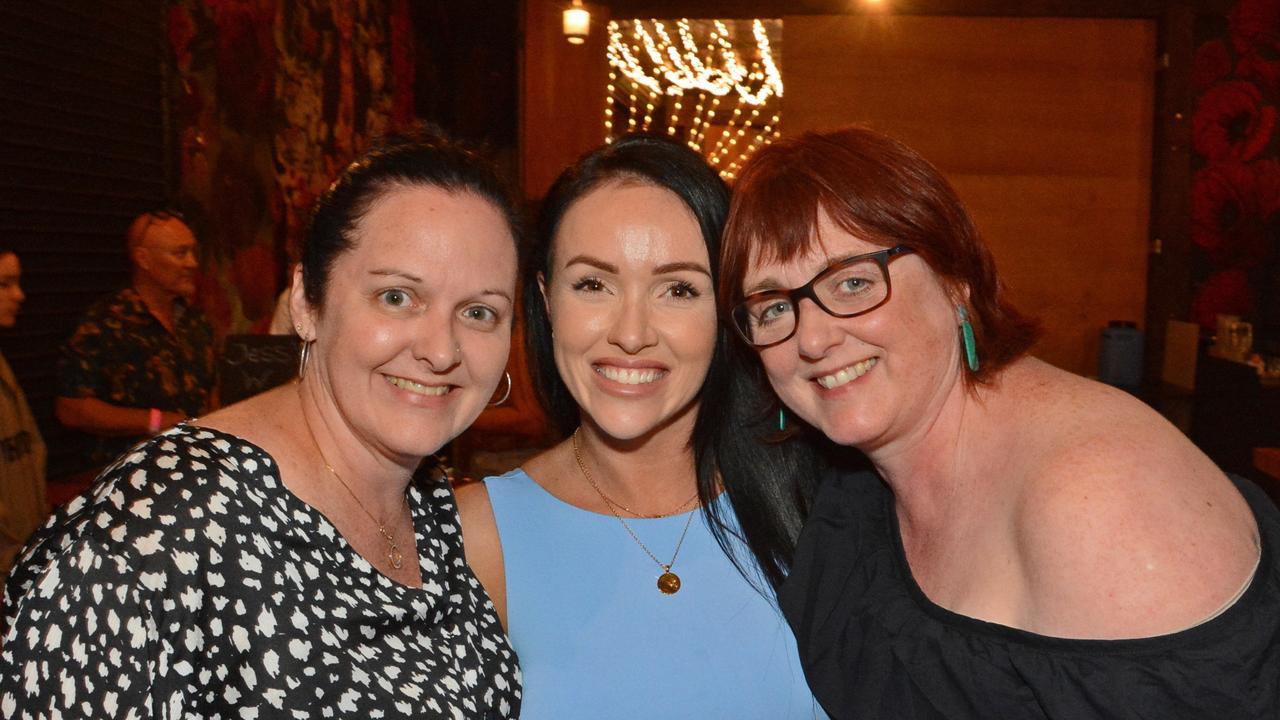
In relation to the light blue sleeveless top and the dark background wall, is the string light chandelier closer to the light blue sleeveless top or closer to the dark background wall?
the dark background wall

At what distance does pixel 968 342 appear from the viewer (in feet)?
5.26

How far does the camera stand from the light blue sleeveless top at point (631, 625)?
1.83m

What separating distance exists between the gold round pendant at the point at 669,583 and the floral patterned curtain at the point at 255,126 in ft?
7.19

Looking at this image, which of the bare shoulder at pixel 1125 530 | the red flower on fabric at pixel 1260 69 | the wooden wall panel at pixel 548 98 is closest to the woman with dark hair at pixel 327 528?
the bare shoulder at pixel 1125 530

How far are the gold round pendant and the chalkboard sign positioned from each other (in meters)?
1.11

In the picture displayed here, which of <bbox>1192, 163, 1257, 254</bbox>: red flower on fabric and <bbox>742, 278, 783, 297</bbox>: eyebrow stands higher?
<bbox>1192, 163, 1257, 254</bbox>: red flower on fabric

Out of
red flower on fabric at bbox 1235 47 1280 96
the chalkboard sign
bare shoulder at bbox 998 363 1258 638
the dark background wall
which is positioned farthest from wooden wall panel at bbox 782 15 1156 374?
bare shoulder at bbox 998 363 1258 638

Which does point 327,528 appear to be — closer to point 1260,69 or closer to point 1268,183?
point 1268,183

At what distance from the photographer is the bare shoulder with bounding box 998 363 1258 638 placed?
125 cm

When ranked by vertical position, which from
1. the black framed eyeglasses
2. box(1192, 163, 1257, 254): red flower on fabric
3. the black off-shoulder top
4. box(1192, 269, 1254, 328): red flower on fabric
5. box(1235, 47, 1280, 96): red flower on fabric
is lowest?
the black off-shoulder top

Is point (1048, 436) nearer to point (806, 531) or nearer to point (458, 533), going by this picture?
point (806, 531)


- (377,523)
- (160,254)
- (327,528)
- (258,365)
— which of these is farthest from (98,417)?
(327,528)

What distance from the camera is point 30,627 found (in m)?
1.22

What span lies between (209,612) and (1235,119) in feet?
21.0
